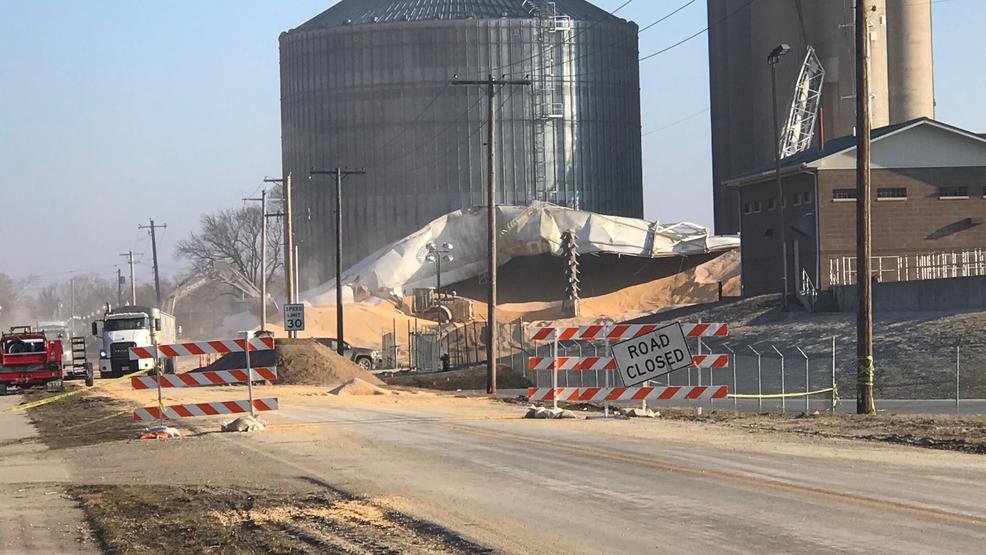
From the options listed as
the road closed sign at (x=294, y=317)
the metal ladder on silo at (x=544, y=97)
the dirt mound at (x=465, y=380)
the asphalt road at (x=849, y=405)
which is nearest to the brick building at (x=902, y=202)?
the dirt mound at (x=465, y=380)

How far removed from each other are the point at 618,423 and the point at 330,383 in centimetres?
2816

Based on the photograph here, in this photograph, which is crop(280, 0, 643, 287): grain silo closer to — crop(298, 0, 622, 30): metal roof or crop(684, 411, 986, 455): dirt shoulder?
crop(298, 0, 622, 30): metal roof

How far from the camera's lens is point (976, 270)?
55.7 meters

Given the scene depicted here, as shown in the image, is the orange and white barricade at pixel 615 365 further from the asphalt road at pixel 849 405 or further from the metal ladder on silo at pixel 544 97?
the metal ladder on silo at pixel 544 97

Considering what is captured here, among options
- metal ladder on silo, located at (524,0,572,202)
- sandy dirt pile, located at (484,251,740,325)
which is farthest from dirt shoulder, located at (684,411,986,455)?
metal ladder on silo, located at (524,0,572,202)

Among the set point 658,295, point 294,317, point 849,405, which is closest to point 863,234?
point 849,405

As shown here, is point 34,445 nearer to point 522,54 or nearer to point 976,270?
point 976,270

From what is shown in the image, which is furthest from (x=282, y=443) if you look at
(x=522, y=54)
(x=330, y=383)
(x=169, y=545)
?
(x=522, y=54)

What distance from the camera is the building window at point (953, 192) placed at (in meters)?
58.9

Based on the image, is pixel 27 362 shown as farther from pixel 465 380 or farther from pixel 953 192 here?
pixel 953 192

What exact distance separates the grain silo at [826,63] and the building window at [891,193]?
2596 cm

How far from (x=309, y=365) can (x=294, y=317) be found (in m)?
3.07

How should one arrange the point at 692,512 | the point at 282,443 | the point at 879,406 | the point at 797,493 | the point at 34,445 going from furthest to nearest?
1. the point at 879,406
2. the point at 34,445
3. the point at 282,443
4. the point at 797,493
5. the point at 692,512

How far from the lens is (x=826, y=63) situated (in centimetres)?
8856
